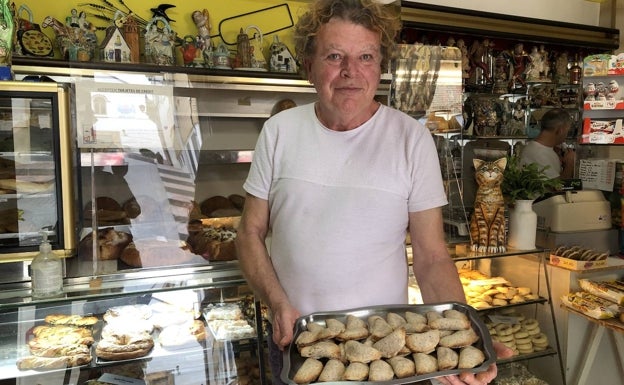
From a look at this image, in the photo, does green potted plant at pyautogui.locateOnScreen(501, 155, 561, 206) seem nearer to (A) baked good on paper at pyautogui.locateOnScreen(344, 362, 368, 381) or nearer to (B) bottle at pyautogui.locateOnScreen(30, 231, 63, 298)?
(A) baked good on paper at pyautogui.locateOnScreen(344, 362, 368, 381)

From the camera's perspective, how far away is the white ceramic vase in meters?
2.73

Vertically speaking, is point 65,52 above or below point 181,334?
above

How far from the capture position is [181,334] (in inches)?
75.9

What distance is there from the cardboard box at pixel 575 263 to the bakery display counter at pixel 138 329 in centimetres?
181

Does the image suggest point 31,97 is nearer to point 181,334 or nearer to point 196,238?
point 196,238

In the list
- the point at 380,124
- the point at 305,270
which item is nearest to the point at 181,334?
the point at 305,270

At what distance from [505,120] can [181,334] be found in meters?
3.22

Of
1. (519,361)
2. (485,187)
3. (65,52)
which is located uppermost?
(65,52)

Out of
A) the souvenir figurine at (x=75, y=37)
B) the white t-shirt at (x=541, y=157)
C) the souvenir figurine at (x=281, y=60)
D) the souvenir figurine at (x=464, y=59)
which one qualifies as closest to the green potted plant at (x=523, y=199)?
the white t-shirt at (x=541, y=157)

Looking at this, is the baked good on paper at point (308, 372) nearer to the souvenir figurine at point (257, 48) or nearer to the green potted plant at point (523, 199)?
the green potted plant at point (523, 199)

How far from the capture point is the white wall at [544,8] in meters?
3.96

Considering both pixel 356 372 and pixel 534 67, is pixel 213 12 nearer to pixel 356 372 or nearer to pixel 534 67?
pixel 534 67

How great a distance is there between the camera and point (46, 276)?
1.70m

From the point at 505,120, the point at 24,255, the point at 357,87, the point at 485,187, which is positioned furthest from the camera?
the point at 505,120
